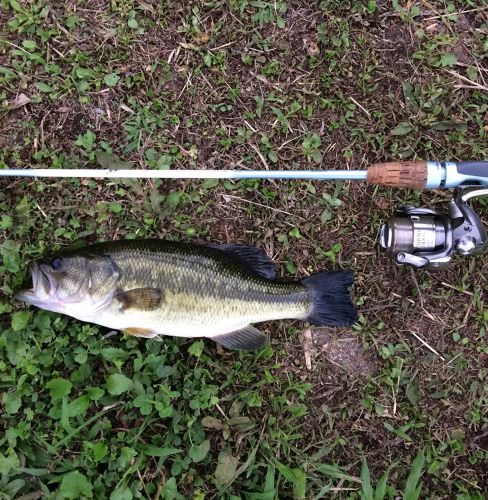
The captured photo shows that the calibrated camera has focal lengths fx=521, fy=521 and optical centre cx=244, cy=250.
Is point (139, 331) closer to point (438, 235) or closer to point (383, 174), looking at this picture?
point (383, 174)

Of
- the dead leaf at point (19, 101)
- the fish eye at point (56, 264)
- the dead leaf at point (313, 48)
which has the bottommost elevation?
the fish eye at point (56, 264)

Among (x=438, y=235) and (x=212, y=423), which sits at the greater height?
(x=438, y=235)

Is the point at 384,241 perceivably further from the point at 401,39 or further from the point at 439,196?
the point at 401,39

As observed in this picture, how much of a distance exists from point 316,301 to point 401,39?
78.8 inches

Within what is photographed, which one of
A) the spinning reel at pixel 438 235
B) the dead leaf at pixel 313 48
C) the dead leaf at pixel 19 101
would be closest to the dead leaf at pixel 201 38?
the dead leaf at pixel 313 48

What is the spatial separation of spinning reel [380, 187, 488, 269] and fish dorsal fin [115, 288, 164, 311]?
4.76 ft

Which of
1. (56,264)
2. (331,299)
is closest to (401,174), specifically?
(331,299)

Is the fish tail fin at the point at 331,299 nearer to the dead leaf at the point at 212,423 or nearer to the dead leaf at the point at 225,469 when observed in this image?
the dead leaf at the point at 212,423

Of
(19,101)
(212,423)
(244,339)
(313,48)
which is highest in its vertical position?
(313,48)

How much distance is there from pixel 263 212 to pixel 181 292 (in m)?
0.87

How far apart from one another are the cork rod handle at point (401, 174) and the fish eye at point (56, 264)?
1.84 meters

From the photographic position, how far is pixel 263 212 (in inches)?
139

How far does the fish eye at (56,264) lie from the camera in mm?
2934

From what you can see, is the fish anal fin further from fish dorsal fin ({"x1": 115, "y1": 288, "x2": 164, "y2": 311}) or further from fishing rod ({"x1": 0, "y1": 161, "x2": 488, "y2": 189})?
fishing rod ({"x1": 0, "y1": 161, "x2": 488, "y2": 189})
